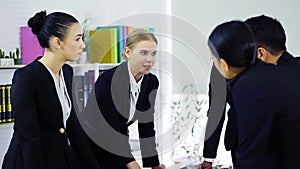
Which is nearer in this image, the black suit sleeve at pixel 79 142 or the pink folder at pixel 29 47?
the black suit sleeve at pixel 79 142

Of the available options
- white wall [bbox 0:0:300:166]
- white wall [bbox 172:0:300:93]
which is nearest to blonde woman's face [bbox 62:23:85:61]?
white wall [bbox 0:0:300:166]

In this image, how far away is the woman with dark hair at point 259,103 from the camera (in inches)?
46.3

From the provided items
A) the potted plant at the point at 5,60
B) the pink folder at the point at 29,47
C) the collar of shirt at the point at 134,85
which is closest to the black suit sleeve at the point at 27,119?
the collar of shirt at the point at 134,85

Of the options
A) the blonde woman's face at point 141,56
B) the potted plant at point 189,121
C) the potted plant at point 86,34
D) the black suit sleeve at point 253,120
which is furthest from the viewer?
the potted plant at point 189,121

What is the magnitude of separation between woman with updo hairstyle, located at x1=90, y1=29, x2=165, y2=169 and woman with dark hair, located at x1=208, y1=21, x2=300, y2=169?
687 millimetres

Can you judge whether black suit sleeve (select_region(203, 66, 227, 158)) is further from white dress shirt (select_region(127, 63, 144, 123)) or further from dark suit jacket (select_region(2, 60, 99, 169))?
dark suit jacket (select_region(2, 60, 99, 169))

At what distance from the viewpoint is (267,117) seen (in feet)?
3.84

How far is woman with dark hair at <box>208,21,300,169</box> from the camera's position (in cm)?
118

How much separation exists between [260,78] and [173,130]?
2932 millimetres

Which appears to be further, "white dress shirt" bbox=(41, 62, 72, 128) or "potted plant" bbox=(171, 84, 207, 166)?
"potted plant" bbox=(171, 84, 207, 166)

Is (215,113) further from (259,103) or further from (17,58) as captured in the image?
(17,58)

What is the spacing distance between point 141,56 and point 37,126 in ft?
1.96

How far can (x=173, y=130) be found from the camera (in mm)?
4086

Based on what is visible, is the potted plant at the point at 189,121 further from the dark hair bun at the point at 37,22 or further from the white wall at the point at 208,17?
the dark hair bun at the point at 37,22
